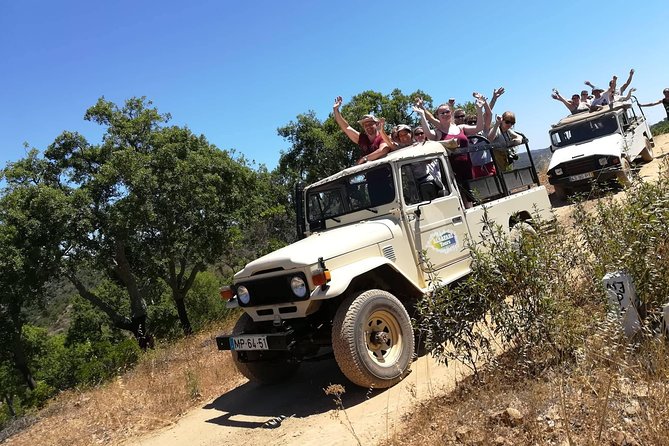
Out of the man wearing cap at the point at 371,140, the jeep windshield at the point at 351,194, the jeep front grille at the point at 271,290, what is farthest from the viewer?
the man wearing cap at the point at 371,140

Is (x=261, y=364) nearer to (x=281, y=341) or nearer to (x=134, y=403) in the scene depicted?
(x=281, y=341)

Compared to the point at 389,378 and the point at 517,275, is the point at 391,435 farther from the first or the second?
the point at 517,275

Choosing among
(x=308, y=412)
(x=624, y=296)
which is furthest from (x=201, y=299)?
(x=624, y=296)

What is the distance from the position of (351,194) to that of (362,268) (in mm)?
1503

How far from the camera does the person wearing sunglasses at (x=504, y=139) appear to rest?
698 cm

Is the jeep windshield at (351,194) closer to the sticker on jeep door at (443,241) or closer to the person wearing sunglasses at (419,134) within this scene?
the sticker on jeep door at (443,241)

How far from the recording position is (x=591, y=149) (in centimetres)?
1183

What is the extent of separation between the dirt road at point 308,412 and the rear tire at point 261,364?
0.12 metres

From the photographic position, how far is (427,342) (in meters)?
3.63

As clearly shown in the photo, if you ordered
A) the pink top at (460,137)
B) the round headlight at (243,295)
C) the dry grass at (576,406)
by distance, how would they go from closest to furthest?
the dry grass at (576,406)
the round headlight at (243,295)
the pink top at (460,137)

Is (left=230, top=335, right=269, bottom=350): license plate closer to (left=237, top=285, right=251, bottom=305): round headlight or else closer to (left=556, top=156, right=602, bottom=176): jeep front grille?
(left=237, top=285, right=251, bottom=305): round headlight

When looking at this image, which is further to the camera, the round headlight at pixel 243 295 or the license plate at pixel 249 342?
the round headlight at pixel 243 295

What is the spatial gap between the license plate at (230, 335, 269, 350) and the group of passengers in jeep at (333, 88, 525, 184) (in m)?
2.84

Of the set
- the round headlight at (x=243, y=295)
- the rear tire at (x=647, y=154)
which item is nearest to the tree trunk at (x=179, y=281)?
the round headlight at (x=243, y=295)
